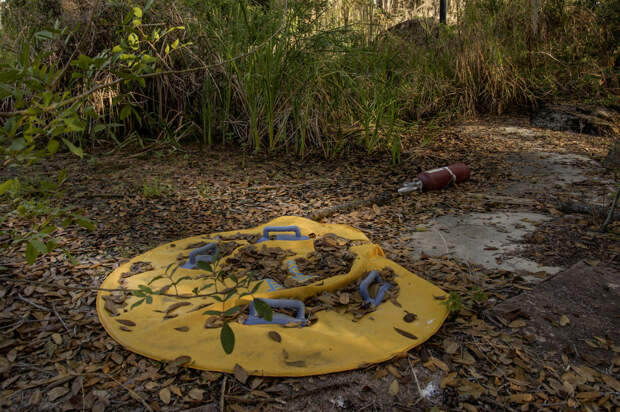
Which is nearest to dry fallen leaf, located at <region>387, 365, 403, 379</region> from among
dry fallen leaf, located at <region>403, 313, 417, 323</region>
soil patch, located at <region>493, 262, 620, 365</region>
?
dry fallen leaf, located at <region>403, 313, 417, 323</region>

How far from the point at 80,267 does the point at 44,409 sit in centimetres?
95

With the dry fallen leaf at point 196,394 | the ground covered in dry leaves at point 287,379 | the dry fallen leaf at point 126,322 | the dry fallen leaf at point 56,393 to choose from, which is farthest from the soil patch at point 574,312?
the dry fallen leaf at point 56,393

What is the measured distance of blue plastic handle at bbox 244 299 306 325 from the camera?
1.67 metres

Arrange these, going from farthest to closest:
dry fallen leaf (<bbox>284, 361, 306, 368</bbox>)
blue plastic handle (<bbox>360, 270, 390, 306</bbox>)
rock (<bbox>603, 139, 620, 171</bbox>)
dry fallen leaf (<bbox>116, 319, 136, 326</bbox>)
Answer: rock (<bbox>603, 139, 620, 171</bbox>) < blue plastic handle (<bbox>360, 270, 390, 306</bbox>) < dry fallen leaf (<bbox>116, 319, 136, 326</bbox>) < dry fallen leaf (<bbox>284, 361, 306, 368</bbox>)

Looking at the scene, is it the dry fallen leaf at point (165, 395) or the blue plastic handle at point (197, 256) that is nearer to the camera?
the dry fallen leaf at point (165, 395)

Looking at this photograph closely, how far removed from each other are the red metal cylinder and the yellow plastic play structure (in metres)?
1.33

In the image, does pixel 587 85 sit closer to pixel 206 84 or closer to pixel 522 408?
pixel 206 84

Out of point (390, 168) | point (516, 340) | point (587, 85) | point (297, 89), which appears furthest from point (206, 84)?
point (587, 85)

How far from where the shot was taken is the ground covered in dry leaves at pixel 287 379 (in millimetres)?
1384

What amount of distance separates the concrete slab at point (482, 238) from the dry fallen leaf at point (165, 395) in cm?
151

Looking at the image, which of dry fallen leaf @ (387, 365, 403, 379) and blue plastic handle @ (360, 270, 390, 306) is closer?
dry fallen leaf @ (387, 365, 403, 379)

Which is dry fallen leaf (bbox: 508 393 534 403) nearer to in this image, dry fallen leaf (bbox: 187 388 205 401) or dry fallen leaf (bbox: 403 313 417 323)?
dry fallen leaf (bbox: 403 313 417 323)

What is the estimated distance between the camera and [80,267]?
216cm

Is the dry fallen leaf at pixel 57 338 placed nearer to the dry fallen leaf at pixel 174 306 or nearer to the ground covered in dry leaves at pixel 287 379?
the ground covered in dry leaves at pixel 287 379
